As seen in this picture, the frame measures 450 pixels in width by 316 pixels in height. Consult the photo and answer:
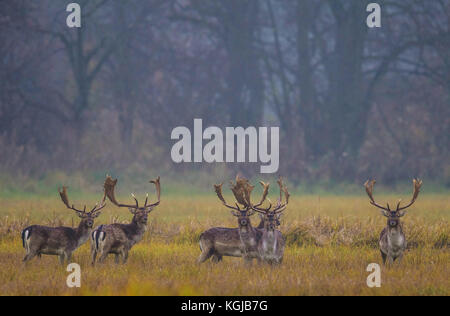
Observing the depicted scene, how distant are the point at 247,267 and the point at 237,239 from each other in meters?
0.42

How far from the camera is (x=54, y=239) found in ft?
35.1

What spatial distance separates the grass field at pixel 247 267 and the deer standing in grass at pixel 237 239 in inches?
6.9

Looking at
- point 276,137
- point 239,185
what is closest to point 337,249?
point 239,185

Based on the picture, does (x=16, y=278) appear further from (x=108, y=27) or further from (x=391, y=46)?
(x=108, y=27)

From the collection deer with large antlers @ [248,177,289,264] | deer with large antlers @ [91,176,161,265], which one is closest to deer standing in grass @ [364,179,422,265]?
deer with large antlers @ [248,177,289,264]

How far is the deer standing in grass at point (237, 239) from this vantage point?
35.1 feet

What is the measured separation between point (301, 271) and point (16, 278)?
372 cm

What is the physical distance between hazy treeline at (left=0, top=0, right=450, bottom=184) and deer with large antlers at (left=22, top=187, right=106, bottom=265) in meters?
16.0

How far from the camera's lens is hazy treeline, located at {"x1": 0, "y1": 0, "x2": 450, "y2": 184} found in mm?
30328

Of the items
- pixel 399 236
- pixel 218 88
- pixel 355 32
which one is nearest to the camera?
pixel 399 236

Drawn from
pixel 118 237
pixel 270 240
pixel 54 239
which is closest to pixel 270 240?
pixel 270 240

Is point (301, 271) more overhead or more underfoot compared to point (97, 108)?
more underfoot

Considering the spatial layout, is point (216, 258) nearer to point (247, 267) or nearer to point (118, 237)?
point (247, 267)

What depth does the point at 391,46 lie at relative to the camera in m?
33.3
